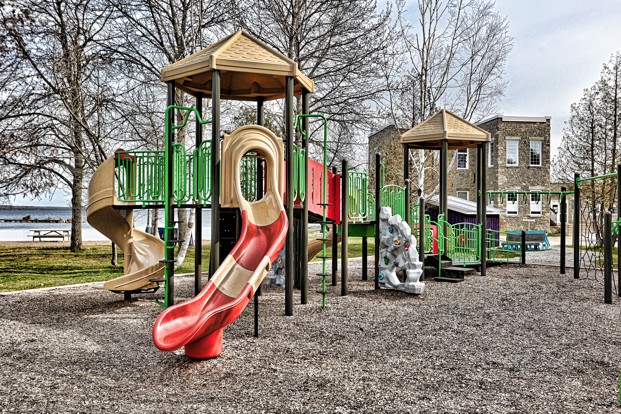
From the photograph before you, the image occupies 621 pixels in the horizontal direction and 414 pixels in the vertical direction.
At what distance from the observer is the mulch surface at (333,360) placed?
433 cm

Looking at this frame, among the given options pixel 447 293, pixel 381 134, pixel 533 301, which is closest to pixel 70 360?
pixel 447 293

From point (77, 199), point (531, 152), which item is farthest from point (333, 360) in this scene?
point (531, 152)

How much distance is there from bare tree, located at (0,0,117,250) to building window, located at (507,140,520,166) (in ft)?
85.0

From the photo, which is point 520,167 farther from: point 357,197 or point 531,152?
point 357,197

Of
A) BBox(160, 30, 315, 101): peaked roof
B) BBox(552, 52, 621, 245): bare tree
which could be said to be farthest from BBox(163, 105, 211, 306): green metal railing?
BBox(552, 52, 621, 245): bare tree

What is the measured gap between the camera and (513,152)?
3384 centimetres

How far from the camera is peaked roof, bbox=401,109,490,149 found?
13312 mm

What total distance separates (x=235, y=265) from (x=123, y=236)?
3552 mm

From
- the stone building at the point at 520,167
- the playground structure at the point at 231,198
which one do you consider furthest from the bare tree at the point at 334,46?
the stone building at the point at 520,167

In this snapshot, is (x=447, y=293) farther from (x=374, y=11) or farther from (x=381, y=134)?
(x=381, y=134)

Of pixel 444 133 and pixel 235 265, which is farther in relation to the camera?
pixel 444 133

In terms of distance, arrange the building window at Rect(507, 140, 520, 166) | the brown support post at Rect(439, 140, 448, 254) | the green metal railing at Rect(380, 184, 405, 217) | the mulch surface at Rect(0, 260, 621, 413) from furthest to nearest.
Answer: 1. the building window at Rect(507, 140, 520, 166)
2. the brown support post at Rect(439, 140, 448, 254)
3. the green metal railing at Rect(380, 184, 405, 217)
4. the mulch surface at Rect(0, 260, 621, 413)

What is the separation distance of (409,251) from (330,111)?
9293mm

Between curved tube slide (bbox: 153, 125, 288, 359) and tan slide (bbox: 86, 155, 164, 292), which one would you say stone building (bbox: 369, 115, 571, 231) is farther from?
curved tube slide (bbox: 153, 125, 288, 359)
